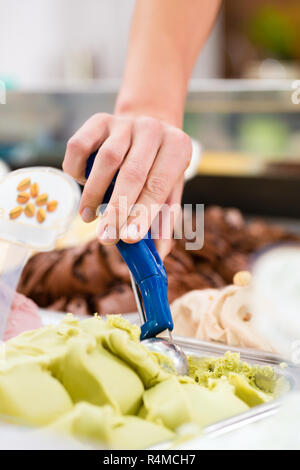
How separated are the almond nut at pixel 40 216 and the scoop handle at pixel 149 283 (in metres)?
0.11

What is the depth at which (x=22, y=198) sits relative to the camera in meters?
0.83

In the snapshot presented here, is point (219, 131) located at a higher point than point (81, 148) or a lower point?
higher

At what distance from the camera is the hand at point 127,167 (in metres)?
0.80

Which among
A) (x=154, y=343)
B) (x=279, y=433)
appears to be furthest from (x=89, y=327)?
(x=279, y=433)

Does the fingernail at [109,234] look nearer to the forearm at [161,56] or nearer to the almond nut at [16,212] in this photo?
the almond nut at [16,212]

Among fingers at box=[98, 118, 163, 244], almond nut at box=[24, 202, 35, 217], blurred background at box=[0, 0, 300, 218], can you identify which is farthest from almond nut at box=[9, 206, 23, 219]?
blurred background at box=[0, 0, 300, 218]

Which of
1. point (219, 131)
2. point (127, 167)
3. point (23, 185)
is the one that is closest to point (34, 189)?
point (23, 185)

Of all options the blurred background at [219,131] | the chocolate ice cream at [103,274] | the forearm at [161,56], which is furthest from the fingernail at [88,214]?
the blurred background at [219,131]

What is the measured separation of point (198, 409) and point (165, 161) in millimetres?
386

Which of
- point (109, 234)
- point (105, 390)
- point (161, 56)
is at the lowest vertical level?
point (105, 390)

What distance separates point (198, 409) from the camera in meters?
0.64

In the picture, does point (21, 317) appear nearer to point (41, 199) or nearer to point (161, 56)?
point (41, 199)

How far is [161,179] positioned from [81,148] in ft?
0.40

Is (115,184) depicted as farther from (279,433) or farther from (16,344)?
(279,433)
